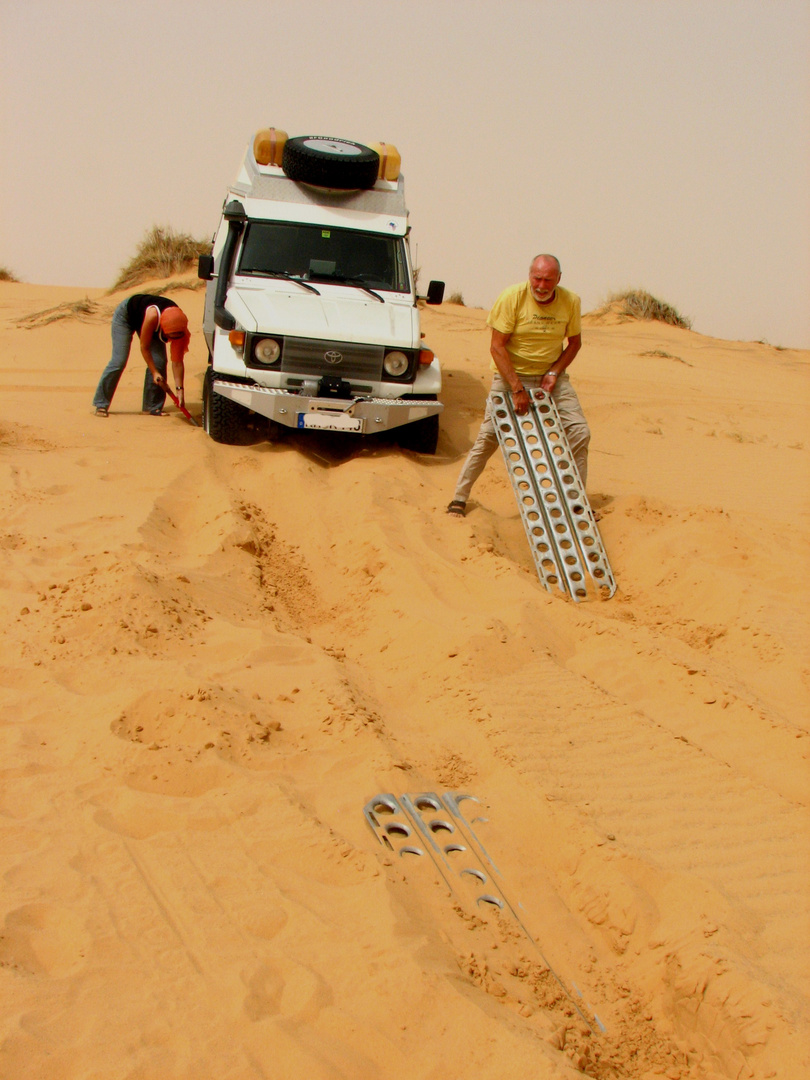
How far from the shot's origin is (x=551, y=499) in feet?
21.7

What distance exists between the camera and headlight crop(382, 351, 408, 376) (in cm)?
805

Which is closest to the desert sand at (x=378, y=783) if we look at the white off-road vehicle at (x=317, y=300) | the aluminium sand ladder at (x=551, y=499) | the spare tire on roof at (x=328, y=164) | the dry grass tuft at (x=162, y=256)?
the aluminium sand ladder at (x=551, y=499)

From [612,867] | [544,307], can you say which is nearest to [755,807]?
[612,867]

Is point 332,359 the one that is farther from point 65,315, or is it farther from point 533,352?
point 65,315

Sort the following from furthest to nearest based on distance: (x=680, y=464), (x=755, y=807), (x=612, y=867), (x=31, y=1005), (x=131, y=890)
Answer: (x=680, y=464)
(x=755, y=807)
(x=612, y=867)
(x=131, y=890)
(x=31, y=1005)

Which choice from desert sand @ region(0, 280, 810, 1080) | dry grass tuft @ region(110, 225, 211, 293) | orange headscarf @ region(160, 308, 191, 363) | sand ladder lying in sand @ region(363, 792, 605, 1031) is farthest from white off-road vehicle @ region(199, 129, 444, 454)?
dry grass tuft @ region(110, 225, 211, 293)

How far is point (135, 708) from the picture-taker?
3.65 m

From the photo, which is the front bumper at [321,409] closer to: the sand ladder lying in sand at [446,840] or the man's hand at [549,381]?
the man's hand at [549,381]

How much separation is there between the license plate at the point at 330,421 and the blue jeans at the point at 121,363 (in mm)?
2276

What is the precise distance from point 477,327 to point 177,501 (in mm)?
12342

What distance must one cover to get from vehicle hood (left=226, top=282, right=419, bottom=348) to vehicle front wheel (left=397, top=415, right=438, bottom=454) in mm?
739

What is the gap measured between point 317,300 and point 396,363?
95cm

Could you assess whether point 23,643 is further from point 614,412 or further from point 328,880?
point 614,412

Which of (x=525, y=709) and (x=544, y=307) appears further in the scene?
(x=544, y=307)
